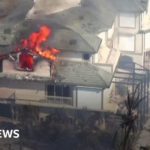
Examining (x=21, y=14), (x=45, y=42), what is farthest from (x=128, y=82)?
(x=21, y=14)

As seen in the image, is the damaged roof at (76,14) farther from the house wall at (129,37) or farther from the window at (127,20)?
the house wall at (129,37)

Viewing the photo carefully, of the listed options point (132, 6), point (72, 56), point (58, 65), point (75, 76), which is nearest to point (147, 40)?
point (132, 6)

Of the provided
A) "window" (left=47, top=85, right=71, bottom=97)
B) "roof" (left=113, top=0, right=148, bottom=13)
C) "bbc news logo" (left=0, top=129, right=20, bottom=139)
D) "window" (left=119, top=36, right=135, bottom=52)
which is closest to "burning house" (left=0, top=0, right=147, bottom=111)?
"window" (left=47, top=85, right=71, bottom=97)

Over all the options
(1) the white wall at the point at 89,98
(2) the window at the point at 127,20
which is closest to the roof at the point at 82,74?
(1) the white wall at the point at 89,98

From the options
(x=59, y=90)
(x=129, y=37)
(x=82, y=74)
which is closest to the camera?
(x=82, y=74)

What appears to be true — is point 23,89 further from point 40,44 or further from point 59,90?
point 40,44

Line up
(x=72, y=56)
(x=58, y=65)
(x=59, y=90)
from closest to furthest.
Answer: (x=59, y=90) < (x=58, y=65) < (x=72, y=56)
